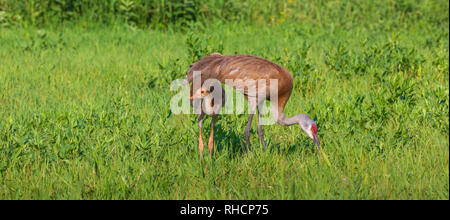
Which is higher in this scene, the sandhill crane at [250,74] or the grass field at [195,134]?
the sandhill crane at [250,74]

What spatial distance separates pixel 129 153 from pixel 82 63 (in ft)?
13.7

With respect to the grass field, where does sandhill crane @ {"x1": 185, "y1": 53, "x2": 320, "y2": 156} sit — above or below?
above

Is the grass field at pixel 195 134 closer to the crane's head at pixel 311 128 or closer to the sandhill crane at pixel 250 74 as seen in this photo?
the crane's head at pixel 311 128

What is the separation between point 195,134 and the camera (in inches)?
224

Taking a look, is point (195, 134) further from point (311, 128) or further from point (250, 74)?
point (311, 128)

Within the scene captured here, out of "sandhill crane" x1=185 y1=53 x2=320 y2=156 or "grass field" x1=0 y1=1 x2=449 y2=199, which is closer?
"grass field" x1=0 y1=1 x2=449 y2=199

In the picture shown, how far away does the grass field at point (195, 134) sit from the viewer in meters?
4.43

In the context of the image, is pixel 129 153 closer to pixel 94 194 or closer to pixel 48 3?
pixel 94 194

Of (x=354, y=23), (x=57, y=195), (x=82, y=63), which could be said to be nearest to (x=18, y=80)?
(x=82, y=63)

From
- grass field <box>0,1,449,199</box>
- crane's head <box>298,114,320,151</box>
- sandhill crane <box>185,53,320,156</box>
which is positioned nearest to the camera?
grass field <box>0,1,449,199</box>

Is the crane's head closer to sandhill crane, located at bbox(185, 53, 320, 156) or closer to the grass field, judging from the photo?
sandhill crane, located at bbox(185, 53, 320, 156)

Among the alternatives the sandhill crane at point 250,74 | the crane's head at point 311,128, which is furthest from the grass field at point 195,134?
the sandhill crane at point 250,74

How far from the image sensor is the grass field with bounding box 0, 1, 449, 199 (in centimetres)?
443

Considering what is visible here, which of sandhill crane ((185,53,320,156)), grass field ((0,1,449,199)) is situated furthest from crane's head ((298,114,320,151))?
grass field ((0,1,449,199))
